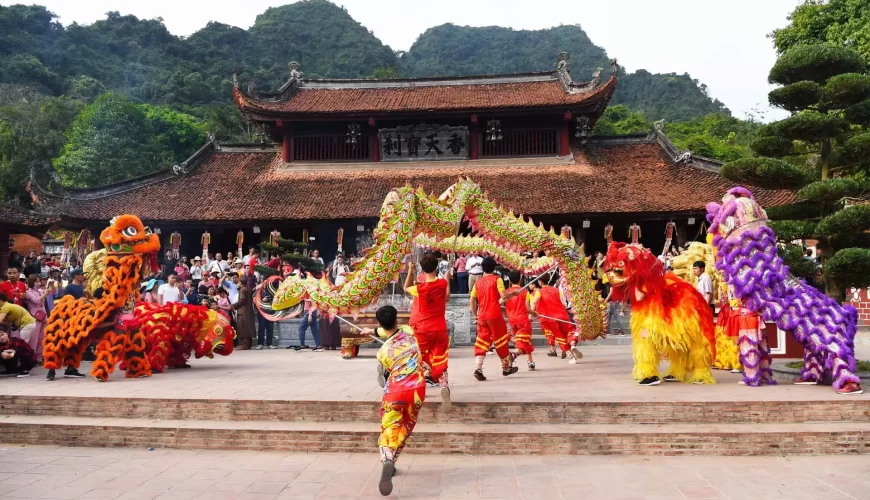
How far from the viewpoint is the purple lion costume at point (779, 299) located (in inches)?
250

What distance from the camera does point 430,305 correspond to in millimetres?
6086

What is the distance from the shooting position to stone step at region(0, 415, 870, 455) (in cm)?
512

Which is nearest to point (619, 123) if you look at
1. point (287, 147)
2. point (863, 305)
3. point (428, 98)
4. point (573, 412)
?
point (428, 98)

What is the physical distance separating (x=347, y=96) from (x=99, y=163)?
20264 mm

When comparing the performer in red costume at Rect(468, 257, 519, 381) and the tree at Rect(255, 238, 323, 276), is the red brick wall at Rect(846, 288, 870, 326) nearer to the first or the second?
the performer in red costume at Rect(468, 257, 519, 381)

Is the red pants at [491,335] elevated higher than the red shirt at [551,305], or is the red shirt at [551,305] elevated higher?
the red shirt at [551,305]

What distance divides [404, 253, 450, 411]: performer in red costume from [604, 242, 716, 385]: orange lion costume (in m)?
2.36

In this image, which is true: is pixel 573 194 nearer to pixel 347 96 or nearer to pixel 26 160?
pixel 347 96

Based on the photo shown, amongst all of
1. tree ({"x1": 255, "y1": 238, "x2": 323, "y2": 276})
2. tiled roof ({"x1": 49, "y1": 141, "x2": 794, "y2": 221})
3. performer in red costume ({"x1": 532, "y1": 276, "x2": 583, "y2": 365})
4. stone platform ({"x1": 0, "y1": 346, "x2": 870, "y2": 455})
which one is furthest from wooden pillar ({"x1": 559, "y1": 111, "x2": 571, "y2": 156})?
stone platform ({"x1": 0, "y1": 346, "x2": 870, "y2": 455})

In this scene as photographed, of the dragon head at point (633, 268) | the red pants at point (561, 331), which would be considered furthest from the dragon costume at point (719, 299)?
the red pants at point (561, 331)

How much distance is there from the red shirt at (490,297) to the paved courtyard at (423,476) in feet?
7.60

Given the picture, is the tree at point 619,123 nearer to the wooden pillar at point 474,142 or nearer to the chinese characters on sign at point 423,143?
the wooden pillar at point 474,142

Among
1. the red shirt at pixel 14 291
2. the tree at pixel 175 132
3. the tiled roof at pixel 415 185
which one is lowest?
the red shirt at pixel 14 291

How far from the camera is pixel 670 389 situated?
21.3 feet
